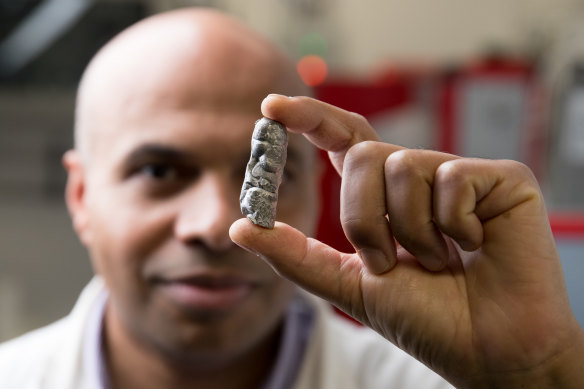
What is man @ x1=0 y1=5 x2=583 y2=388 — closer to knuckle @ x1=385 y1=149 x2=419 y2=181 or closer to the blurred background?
knuckle @ x1=385 y1=149 x2=419 y2=181

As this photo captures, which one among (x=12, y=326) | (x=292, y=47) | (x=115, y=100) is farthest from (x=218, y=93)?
(x=292, y=47)

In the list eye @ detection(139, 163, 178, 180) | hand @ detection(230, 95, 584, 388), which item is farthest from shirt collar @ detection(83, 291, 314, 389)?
hand @ detection(230, 95, 584, 388)

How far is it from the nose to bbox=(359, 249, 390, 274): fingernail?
20cm

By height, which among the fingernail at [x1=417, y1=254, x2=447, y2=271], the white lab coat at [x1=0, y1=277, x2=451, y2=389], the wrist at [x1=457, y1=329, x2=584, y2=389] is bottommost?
the white lab coat at [x1=0, y1=277, x2=451, y2=389]

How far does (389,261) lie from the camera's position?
0.40 m

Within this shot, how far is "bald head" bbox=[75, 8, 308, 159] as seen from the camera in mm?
625

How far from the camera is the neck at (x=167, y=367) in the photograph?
0.68m

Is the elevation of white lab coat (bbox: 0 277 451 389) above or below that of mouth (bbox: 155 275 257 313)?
below

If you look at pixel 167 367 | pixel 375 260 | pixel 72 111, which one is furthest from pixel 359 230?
pixel 72 111

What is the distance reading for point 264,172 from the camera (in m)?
0.40

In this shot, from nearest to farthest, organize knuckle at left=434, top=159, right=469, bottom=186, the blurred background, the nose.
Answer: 1. knuckle at left=434, top=159, right=469, bottom=186
2. the nose
3. the blurred background

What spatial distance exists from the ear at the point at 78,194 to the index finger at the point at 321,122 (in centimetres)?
37

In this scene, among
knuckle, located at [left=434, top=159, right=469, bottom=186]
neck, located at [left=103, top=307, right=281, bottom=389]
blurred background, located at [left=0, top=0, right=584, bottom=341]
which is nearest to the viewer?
knuckle, located at [left=434, top=159, right=469, bottom=186]

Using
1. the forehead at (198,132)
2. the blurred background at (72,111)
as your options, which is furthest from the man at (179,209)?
the blurred background at (72,111)
